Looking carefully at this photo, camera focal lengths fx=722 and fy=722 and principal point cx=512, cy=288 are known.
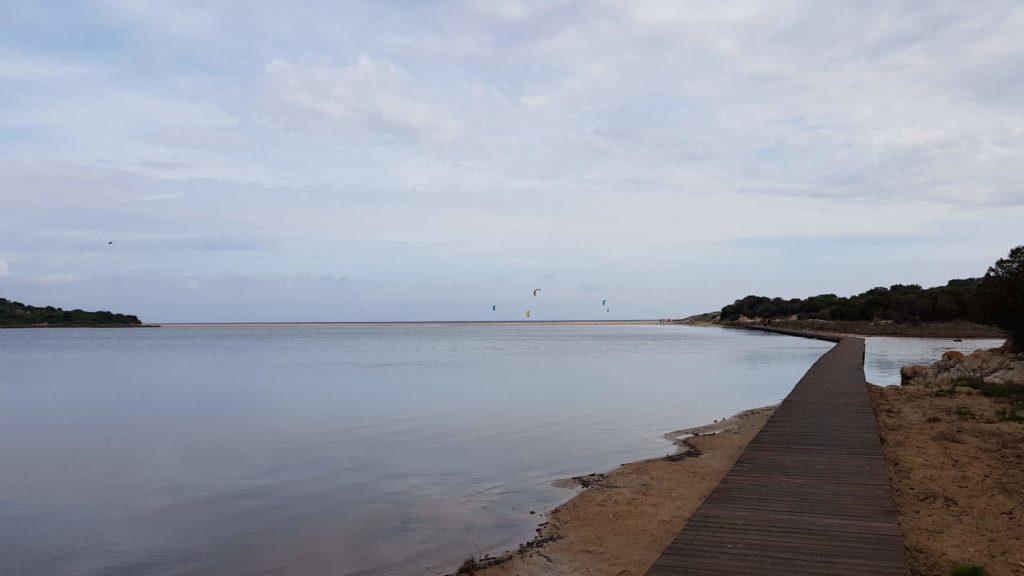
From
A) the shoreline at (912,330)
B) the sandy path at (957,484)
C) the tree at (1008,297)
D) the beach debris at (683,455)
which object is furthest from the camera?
the shoreline at (912,330)

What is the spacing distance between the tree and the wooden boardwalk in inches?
560

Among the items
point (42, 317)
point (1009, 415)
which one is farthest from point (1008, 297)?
point (42, 317)

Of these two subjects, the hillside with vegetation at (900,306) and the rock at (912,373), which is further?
the hillside with vegetation at (900,306)

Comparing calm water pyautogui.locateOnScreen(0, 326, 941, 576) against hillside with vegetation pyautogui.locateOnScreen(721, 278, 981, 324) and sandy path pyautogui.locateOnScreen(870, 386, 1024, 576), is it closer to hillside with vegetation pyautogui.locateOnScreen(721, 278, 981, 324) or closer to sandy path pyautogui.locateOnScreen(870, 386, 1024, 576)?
sandy path pyautogui.locateOnScreen(870, 386, 1024, 576)

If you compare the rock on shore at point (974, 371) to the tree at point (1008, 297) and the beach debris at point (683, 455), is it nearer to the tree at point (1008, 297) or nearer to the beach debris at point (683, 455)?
the tree at point (1008, 297)

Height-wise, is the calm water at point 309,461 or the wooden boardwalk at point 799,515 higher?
the wooden boardwalk at point 799,515

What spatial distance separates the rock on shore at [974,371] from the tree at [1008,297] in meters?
1.04

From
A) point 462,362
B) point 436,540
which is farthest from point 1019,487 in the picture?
point 462,362

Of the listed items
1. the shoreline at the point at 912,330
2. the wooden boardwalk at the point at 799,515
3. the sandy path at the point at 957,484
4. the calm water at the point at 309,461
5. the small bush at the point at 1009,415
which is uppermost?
the shoreline at the point at 912,330

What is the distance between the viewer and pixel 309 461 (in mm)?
12602

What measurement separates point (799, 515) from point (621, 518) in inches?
90.1

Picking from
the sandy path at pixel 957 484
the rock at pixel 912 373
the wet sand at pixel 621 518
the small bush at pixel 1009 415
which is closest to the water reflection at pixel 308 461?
the wet sand at pixel 621 518

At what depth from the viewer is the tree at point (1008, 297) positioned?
21750 millimetres

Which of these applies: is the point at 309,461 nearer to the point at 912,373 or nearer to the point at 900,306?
the point at 912,373
